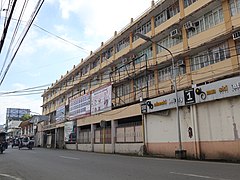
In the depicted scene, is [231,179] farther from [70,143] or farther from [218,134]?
[70,143]

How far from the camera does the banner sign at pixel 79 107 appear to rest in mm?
35969

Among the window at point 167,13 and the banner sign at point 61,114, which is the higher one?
the window at point 167,13

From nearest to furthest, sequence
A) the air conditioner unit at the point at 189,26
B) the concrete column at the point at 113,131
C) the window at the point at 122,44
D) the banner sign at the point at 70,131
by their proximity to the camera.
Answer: the air conditioner unit at the point at 189,26
the concrete column at the point at 113,131
the window at the point at 122,44
the banner sign at the point at 70,131

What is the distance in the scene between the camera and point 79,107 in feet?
127

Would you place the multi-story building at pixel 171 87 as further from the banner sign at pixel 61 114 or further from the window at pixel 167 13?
the banner sign at pixel 61 114

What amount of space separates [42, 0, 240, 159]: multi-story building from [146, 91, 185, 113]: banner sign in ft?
0.24

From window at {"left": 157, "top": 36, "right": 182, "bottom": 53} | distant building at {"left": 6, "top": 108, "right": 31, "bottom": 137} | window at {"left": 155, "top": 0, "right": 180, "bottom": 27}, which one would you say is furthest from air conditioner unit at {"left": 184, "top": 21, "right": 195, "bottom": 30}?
distant building at {"left": 6, "top": 108, "right": 31, "bottom": 137}

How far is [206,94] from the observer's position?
17.2 m

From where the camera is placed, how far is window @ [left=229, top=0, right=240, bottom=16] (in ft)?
65.1

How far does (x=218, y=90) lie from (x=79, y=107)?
2535 cm

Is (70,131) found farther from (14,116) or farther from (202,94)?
(14,116)

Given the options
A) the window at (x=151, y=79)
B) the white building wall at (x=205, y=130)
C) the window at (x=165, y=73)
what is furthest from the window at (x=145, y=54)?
the white building wall at (x=205, y=130)

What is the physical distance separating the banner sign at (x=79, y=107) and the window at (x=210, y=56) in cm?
1655

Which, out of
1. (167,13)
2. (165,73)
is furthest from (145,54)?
(167,13)
